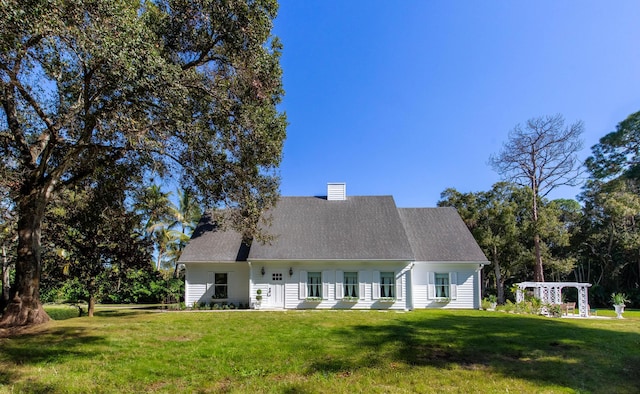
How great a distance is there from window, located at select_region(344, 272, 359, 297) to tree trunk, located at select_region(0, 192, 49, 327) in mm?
11459

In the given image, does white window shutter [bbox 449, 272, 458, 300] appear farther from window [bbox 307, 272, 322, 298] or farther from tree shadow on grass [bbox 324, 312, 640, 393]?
tree shadow on grass [bbox 324, 312, 640, 393]

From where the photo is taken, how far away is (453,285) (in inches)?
705

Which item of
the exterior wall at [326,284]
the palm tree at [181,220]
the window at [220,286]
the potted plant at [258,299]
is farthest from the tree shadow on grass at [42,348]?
the palm tree at [181,220]

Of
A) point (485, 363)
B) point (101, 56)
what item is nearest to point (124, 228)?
point (101, 56)

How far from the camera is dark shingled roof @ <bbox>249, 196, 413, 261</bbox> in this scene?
57.2 feet

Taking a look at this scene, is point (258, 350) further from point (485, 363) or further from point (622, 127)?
point (622, 127)

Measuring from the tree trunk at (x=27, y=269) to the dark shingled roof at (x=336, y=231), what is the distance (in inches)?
317

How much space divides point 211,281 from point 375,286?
26.6 ft

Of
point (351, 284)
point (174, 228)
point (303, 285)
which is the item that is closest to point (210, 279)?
point (303, 285)

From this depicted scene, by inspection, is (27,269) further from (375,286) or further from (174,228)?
(174,228)

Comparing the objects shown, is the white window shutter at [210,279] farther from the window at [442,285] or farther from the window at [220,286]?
the window at [442,285]

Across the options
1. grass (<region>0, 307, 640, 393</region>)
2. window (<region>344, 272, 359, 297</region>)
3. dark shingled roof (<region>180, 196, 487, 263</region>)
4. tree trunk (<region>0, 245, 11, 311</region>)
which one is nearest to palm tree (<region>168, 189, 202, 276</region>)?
dark shingled roof (<region>180, 196, 487, 263</region>)

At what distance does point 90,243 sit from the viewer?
12969mm

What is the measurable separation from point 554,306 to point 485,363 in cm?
1243
